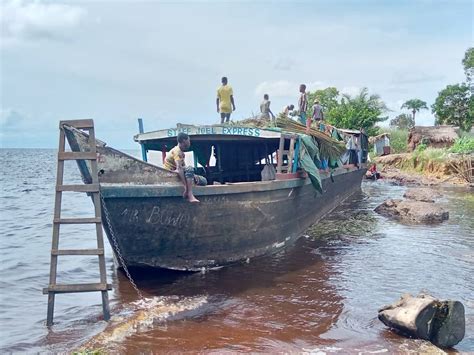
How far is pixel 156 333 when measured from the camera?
5.87 metres

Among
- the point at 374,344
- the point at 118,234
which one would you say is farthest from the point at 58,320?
the point at 374,344

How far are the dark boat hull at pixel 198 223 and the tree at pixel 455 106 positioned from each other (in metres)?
26.2

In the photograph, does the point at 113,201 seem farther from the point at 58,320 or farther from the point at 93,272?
the point at 93,272

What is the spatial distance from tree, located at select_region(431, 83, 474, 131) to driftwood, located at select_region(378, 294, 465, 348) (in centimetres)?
2843

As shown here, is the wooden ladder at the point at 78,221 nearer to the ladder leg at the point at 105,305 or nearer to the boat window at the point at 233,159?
the ladder leg at the point at 105,305

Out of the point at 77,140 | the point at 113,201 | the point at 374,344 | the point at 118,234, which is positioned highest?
the point at 77,140

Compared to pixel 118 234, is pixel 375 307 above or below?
below

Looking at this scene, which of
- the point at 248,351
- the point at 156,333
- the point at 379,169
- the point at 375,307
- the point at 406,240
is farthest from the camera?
the point at 379,169

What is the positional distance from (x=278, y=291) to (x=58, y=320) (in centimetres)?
325

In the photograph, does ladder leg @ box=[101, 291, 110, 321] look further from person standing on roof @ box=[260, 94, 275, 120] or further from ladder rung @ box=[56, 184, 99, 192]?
person standing on roof @ box=[260, 94, 275, 120]

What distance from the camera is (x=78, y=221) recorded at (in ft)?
20.8

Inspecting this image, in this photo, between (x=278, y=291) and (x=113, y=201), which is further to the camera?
(x=278, y=291)

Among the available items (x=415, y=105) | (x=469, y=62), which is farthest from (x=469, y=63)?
(x=415, y=105)

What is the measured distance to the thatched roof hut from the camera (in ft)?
98.6
